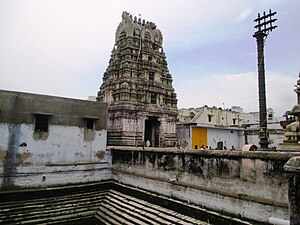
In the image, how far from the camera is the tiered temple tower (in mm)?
17844

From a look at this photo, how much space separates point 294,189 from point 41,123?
1168cm

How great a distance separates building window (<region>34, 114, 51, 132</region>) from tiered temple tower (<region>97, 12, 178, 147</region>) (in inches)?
263

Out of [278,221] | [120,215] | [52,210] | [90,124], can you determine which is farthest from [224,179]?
[90,124]

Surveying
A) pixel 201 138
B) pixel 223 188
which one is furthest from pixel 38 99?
pixel 201 138

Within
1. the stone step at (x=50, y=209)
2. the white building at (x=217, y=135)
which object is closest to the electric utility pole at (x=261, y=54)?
the white building at (x=217, y=135)

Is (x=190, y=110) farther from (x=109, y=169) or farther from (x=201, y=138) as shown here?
(x=109, y=169)

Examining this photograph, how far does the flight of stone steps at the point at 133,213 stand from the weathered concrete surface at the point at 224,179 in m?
0.68

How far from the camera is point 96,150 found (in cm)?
1293

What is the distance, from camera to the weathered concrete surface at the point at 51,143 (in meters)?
10.4

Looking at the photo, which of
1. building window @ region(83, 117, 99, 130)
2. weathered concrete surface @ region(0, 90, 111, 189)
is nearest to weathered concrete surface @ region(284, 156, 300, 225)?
weathered concrete surface @ region(0, 90, 111, 189)

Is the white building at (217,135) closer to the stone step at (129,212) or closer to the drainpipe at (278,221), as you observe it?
the stone step at (129,212)

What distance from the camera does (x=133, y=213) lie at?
8.93m

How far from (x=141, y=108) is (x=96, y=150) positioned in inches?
252

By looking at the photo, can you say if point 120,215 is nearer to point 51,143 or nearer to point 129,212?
point 129,212
